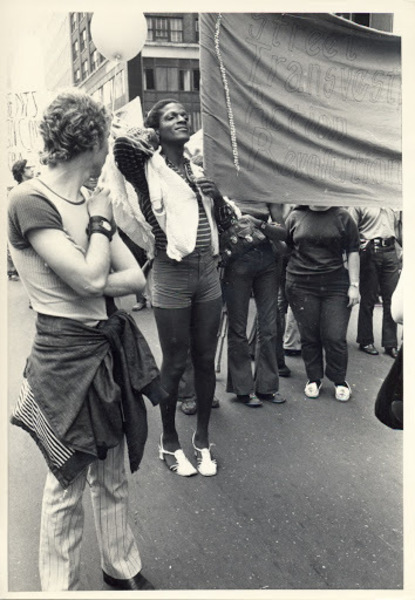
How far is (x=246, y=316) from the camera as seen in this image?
Answer: 3.96 meters

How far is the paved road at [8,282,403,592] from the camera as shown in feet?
7.29

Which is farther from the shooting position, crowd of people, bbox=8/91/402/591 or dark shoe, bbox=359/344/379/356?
dark shoe, bbox=359/344/379/356

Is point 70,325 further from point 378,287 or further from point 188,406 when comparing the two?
point 378,287

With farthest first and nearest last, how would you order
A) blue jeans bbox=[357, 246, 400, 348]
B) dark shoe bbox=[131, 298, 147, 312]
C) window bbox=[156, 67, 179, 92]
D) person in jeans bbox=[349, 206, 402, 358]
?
dark shoe bbox=[131, 298, 147, 312] → window bbox=[156, 67, 179, 92] → blue jeans bbox=[357, 246, 400, 348] → person in jeans bbox=[349, 206, 402, 358]

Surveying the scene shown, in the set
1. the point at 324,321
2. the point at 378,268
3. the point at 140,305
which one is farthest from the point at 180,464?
the point at 140,305

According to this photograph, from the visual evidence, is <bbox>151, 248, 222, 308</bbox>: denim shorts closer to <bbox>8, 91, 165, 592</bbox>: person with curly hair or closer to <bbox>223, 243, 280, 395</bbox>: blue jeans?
<bbox>8, 91, 165, 592</bbox>: person with curly hair

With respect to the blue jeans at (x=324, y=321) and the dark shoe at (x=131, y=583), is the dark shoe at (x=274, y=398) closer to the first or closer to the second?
the blue jeans at (x=324, y=321)

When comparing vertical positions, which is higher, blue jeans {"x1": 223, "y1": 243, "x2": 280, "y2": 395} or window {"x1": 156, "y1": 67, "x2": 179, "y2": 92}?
window {"x1": 156, "y1": 67, "x2": 179, "y2": 92}

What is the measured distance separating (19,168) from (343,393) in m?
2.69

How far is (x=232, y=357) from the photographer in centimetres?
392

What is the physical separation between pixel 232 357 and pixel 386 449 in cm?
118

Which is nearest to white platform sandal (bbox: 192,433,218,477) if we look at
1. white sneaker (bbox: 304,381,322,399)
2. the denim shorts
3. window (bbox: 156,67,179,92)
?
the denim shorts

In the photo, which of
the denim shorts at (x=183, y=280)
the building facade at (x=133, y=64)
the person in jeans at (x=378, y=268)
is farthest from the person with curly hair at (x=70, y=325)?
the person in jeans at (x=378, y=268)

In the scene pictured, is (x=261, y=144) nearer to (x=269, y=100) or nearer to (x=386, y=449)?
(x=269, y=100)
